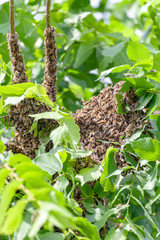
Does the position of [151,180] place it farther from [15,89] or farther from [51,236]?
[15,89]

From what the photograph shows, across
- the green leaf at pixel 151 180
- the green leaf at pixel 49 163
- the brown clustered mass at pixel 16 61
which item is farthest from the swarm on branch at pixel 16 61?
the green leaf at pixel 151 180

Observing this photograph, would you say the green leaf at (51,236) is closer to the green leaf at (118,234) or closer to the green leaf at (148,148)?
the green leaf at (118,234)

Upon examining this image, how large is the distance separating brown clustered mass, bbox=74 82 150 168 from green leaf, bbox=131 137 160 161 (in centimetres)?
8

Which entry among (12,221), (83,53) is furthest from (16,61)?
(83,53)

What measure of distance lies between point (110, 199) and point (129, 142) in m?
0.12

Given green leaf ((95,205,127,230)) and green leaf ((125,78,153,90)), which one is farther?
green leaf ((125,78,153,90))

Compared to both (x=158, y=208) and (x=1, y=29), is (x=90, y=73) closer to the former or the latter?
(x=1, y=29)

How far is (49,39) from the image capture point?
0.85 meters

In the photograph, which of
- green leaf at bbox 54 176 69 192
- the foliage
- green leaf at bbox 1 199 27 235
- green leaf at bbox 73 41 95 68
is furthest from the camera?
green leaf at bbox 73 41 95 68

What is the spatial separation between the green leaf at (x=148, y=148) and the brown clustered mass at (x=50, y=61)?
0.27 metres

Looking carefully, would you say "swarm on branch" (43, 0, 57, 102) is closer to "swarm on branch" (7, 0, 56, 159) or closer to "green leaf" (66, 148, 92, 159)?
"swarm on branch" (7, 0, 56, 159)

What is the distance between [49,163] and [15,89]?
0.16 m

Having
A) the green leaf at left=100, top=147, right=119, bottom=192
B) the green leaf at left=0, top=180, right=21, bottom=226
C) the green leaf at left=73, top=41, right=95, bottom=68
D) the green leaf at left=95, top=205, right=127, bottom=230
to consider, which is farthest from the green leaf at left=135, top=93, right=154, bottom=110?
the green leaf at left=73, top=41, right=95, bottom=68

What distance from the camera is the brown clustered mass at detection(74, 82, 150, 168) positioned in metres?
0.77
